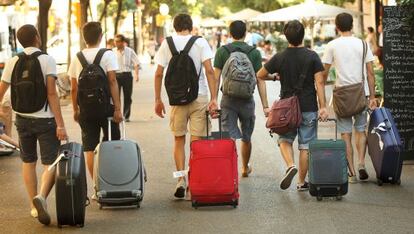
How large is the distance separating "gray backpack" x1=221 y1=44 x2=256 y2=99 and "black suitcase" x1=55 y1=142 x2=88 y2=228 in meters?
2.32

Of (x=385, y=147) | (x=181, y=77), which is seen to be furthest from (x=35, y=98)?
(x=385, y=147)

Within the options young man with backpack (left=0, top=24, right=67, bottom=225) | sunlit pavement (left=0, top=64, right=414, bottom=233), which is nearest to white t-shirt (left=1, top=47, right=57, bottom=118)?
young man with backpack (left=0, top=24, right=67, bottom=225)

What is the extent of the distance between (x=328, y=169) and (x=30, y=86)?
2.94m

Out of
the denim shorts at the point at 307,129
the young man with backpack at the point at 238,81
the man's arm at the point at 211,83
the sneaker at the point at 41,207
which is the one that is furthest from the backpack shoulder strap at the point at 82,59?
the denim shorts at the point at 307,129

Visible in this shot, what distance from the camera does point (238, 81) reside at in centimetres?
1012

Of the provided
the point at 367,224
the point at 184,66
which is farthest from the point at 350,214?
the point at 184,66

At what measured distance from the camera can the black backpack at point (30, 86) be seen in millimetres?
8562

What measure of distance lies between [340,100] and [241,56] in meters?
1.19

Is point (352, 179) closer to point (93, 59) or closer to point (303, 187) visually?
point (303, 187)

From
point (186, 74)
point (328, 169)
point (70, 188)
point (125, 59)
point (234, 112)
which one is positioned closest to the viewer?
point (70, 188)

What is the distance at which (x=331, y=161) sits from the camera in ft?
30.7

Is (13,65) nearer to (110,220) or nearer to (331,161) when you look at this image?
(110,220)

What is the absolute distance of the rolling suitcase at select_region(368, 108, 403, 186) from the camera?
10.1 meters

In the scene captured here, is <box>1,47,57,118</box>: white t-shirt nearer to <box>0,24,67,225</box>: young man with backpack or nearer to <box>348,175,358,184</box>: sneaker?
<box>0,24,67,225</box>: young man with backpack
